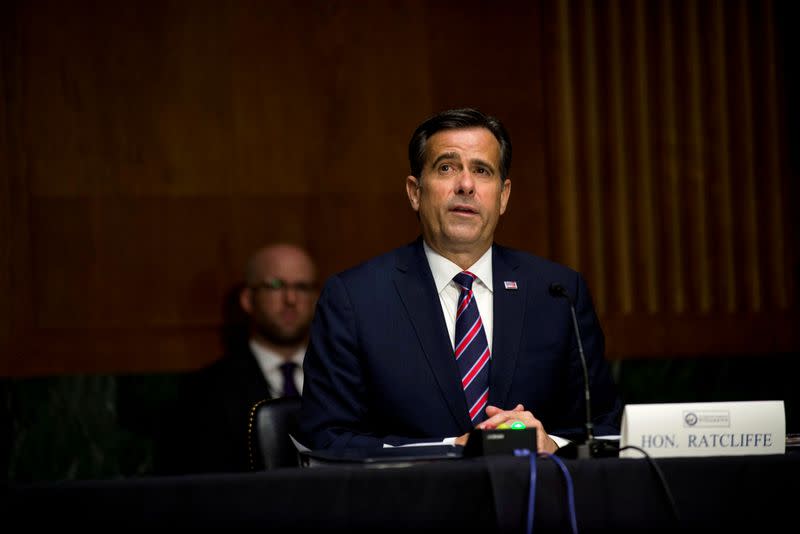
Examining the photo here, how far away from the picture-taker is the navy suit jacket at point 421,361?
253 centimetres

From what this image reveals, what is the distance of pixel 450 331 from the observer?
266 centimetres

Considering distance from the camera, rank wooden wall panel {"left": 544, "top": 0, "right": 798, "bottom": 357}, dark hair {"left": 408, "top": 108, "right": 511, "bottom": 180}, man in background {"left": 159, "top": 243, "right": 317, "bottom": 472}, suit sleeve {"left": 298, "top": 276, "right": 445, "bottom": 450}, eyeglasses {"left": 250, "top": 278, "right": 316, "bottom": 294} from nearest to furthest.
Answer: suit sleeve {"left": 298, "top": 276, "right": 445, "bottom": 450} → dark hair {"left": 408, "top": 108, "right": 511, "bottom": 180} → man in background {"left": 159, "top": 243, "right": 317, "bottom": 472} → eyeglasses {"left": 250, "top": 278, "right": 316, "bottom": 294} → wooden wall panel {"left": 544, "top": 0, "right": 798, "bottom": 357}

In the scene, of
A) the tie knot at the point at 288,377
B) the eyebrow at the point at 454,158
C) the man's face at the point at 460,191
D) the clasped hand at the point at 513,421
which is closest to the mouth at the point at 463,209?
the man's face at the point at 460,191

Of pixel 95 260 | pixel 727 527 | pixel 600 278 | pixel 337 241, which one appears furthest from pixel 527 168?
pixel 727 527

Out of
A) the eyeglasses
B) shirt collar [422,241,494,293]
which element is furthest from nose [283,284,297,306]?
shirt collar [422,241,494,293]

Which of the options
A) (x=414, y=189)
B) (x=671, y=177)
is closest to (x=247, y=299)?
(x=414, y=189)

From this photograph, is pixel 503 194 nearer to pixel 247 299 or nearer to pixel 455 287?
pixel 455 287

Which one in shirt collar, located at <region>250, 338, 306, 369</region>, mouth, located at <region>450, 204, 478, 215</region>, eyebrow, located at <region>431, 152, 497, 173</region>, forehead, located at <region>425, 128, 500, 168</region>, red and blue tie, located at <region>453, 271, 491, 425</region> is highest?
forehead, located at <region>425, 128, 500, 168</region>

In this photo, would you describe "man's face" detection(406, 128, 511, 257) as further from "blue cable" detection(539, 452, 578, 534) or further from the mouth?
"blue cable" detection(539, 452, 578, 534)

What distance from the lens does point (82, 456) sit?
412cm

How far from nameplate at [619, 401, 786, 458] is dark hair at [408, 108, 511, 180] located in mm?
1137

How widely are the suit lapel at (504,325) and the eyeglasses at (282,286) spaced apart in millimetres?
1453

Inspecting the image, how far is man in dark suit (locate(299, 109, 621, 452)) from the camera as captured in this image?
2539mm

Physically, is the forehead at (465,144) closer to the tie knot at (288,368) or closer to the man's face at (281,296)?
the man's face at (281,296)
